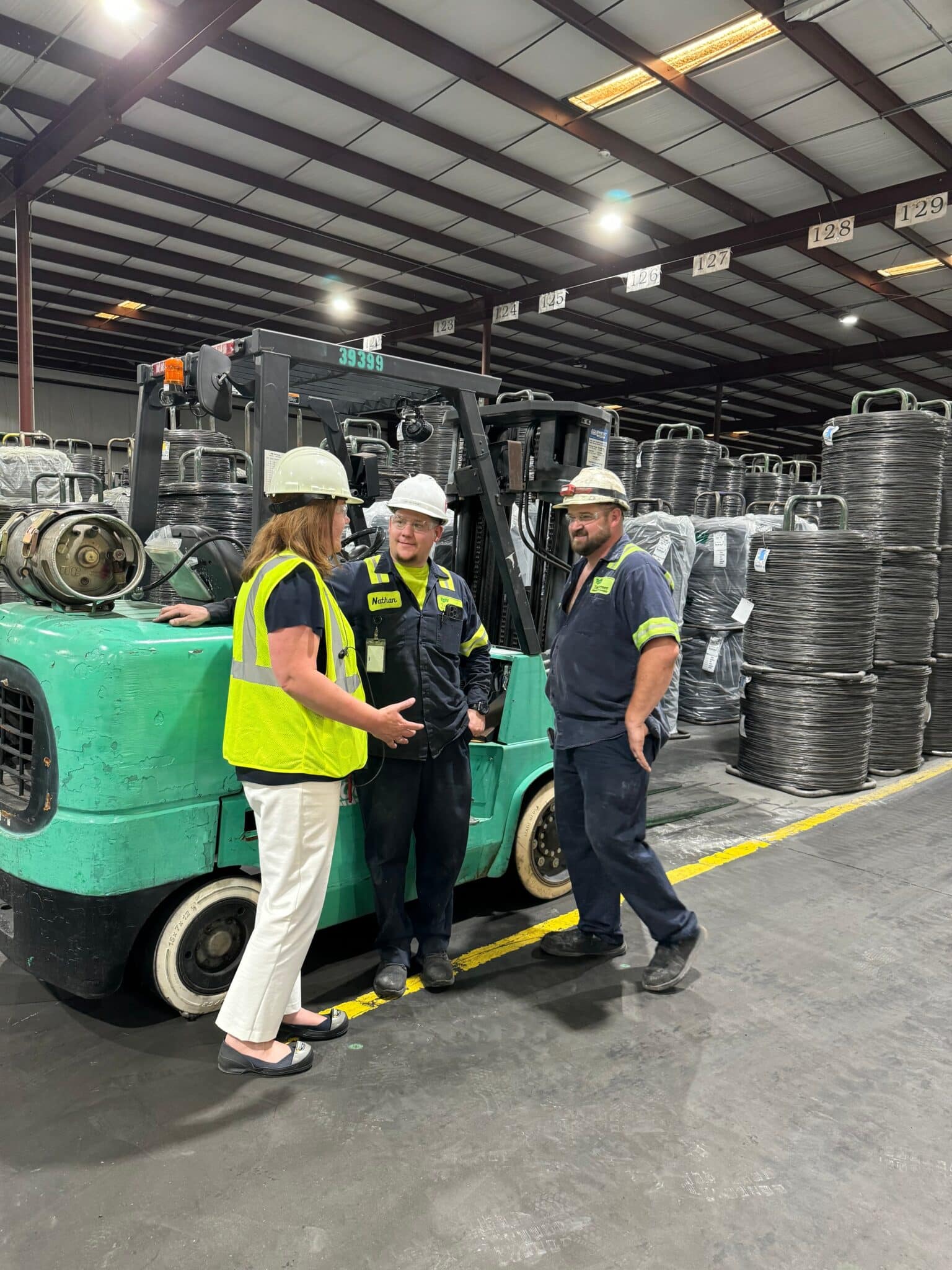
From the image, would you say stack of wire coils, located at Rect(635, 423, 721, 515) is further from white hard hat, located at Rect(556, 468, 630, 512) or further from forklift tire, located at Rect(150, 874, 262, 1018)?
forklift tire, located at Rect(150, 874, 262, 1018)

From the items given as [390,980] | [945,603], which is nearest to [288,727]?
[390,980]

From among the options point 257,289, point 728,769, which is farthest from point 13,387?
point 728,769

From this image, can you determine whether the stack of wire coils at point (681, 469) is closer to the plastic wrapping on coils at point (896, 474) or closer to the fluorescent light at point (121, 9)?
the plastic wrapping on coils at point (896, 474)

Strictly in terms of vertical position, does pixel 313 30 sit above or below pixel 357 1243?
above

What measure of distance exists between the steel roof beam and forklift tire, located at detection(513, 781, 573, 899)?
263 inches

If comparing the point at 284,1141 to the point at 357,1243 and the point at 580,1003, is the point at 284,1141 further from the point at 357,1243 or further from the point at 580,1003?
the point at 580,1003

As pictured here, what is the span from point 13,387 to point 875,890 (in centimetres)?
2570

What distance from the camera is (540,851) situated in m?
4.22

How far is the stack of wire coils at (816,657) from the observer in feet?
20.3

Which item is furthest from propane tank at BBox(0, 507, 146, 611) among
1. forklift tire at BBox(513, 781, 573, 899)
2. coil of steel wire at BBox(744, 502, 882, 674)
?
coil of steel wire at BBox(744, 502, 882, 674)

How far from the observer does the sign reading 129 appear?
3.28 metres

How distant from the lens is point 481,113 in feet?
A: 29.9

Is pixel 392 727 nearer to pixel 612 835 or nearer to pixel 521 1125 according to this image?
pixel 612 835

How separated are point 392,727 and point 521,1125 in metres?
1.26
